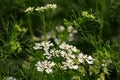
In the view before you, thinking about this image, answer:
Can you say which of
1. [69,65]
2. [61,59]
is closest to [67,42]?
[61,59]

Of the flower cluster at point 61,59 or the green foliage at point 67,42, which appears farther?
the green foliage at point 67,42

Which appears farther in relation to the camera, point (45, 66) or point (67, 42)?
point (67, 42)

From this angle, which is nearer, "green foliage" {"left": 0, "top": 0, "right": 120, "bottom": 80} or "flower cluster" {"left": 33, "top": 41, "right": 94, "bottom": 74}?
"flower cluster" {"left": 33, "top": 41, "right": 94, "bottom": 74}

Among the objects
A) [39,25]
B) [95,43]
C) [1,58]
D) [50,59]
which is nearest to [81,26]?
[95,43]

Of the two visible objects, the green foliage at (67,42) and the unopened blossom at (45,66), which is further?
the green foliage at (67,42)

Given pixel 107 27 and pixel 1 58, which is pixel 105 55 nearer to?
pixel 1 58

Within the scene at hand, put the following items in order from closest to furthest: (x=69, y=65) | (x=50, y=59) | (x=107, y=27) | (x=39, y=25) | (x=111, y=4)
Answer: (x=69, y=65) → (x=50, y=59) → (x=111, y=4) → (x=107, y=27) → (x=39, y=25)

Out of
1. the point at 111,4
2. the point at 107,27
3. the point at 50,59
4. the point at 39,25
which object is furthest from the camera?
the point at 39,25

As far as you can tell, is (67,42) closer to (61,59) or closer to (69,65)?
(61,59)

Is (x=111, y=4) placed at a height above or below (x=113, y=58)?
above

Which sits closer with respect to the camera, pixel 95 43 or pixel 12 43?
pixel 12 43

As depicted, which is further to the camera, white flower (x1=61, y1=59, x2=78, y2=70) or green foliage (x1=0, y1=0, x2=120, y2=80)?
green foliage (x1=0, y1=0, x2=120, y2=80)
